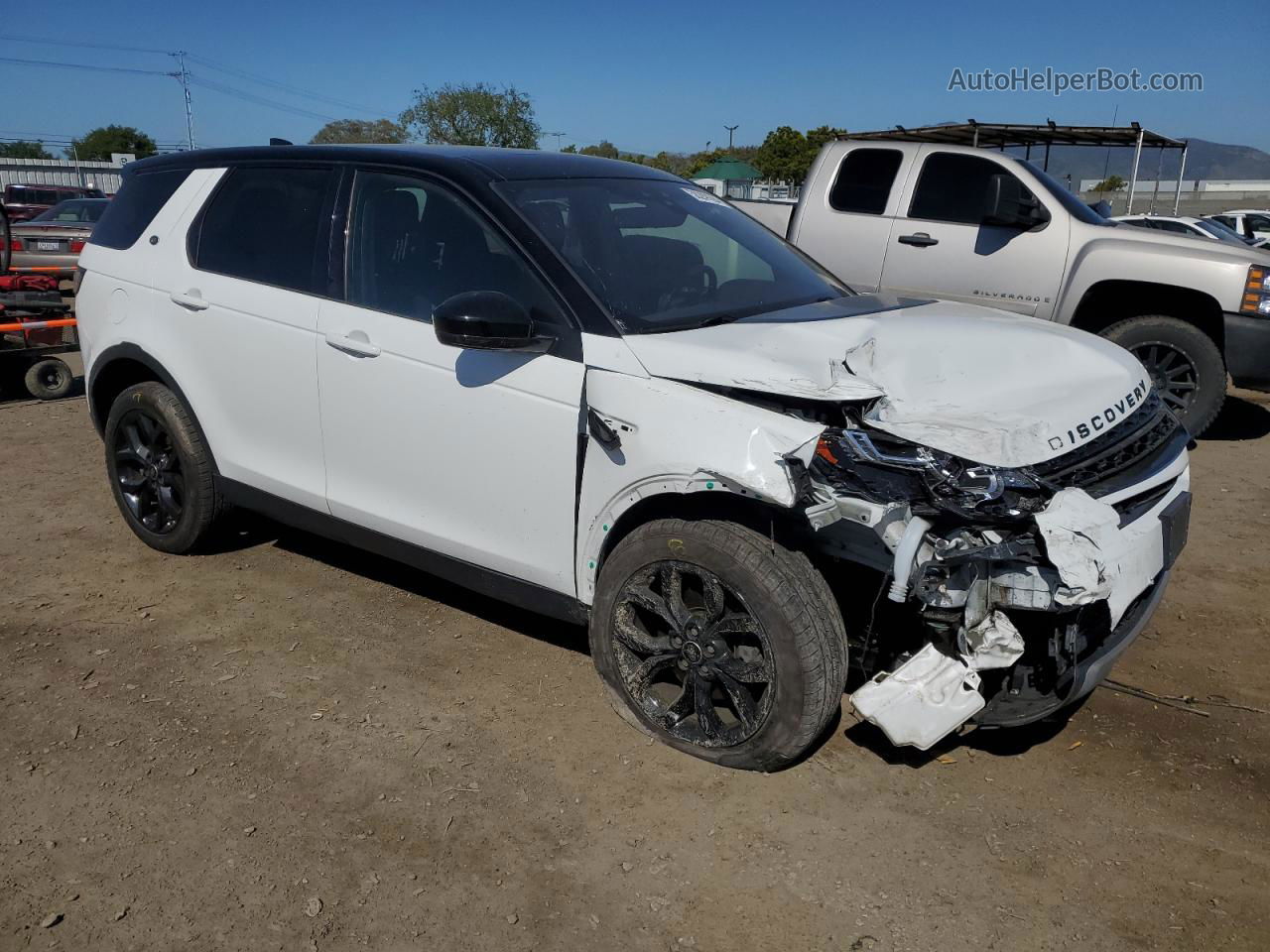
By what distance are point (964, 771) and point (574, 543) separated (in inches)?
56.8

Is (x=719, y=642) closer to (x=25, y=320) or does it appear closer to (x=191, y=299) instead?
(x=191, y=299)

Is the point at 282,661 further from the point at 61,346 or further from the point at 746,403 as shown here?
the point at 61,346

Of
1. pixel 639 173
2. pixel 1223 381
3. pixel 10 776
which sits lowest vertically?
pixel 10 776

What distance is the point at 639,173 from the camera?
14.0 feet

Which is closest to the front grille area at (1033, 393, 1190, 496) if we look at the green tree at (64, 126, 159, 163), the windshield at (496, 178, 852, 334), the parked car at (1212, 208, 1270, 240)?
the windshield at (496, 178, 852, 334)

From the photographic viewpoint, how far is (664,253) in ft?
12.5

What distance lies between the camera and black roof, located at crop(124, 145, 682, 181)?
3.69m

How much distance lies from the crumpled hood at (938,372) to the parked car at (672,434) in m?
0.01

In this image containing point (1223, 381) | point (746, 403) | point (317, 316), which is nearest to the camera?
point (746, 403)

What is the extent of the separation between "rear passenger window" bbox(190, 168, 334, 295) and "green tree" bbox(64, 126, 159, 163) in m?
73.2

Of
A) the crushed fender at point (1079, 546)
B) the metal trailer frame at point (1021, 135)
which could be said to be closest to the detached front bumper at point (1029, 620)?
the crushed fender at point (1079, 546)

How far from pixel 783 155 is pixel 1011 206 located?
49.0 meters

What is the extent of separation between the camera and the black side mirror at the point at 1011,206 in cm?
718

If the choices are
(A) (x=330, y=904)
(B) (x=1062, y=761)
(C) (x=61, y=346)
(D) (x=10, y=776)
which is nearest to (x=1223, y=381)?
(B) (x=1062, y=761)
